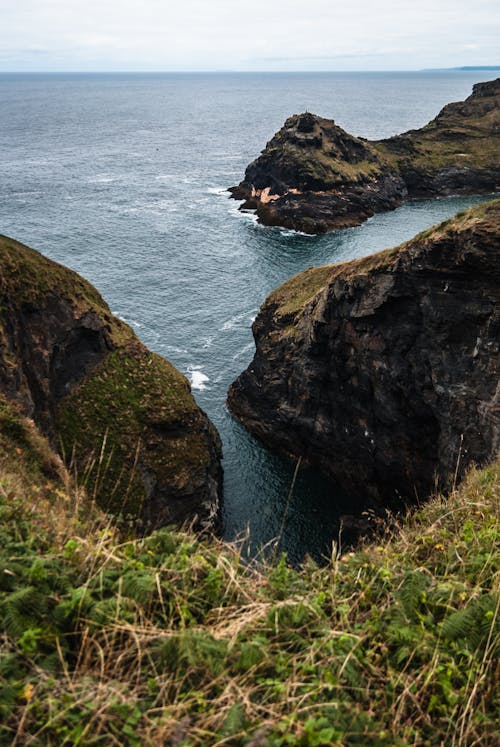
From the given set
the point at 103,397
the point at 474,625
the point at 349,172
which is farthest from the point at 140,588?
the point at 349,172

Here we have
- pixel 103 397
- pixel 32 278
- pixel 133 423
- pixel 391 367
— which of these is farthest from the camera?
pixel 391 367

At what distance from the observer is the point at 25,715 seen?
24.4 feet

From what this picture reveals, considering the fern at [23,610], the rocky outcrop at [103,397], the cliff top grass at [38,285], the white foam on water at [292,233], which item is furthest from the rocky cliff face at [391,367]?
the white foam on water at [292,233]

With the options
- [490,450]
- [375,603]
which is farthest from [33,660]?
[490,450]

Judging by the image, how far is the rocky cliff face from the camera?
3809 centimetres

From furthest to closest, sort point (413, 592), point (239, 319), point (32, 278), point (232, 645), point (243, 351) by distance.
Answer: point (239, 319) → point (243, 351) → point (32, 278) → point (413, 592) → point (232, 645)

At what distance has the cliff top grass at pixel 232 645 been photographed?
25.0ft

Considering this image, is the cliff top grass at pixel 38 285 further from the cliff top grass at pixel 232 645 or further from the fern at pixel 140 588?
the fern at pixel 140 588

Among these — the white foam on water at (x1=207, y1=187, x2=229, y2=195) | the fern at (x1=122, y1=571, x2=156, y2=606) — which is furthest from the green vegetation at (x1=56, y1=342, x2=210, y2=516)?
the white foam on water at (x1=207, y1=187, x2=229, y2=195)

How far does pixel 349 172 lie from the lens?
449ft

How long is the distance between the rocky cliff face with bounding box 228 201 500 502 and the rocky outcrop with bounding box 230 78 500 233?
227ft

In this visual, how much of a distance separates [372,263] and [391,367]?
8849 mm

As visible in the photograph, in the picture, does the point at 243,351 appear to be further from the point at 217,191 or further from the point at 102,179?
the point at 102,179

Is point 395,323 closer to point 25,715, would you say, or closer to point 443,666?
point 443,666
